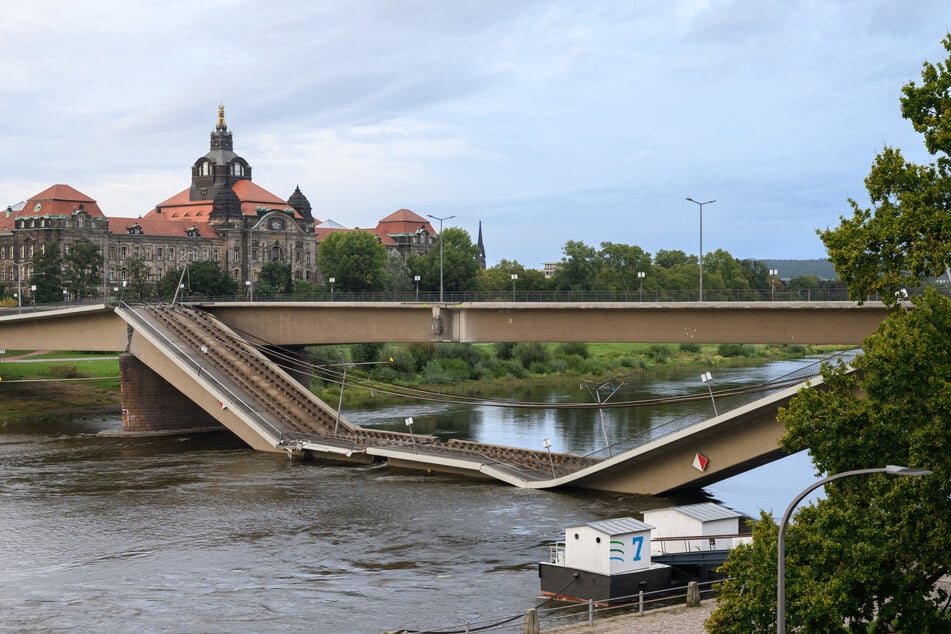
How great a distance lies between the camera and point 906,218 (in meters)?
23.0

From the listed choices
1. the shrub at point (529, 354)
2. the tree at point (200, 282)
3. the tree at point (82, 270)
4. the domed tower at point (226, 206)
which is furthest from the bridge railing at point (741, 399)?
the domed tower at point (226, 206)

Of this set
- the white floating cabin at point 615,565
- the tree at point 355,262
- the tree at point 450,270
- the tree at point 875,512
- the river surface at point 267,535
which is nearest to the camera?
the tree at point 875,512

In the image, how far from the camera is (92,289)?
139875 millimetres

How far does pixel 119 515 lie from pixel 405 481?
40.3 feet

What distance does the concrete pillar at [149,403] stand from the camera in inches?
2687

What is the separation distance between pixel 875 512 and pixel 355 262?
12831 cm

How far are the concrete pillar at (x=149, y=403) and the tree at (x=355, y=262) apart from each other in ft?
247

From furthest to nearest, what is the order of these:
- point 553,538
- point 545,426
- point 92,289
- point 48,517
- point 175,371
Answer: point 92,289, point 545,426, point 175,371, point 48,517, point 553,538

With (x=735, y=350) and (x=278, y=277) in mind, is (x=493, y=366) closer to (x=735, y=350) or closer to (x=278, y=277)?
(x=735, y=350)

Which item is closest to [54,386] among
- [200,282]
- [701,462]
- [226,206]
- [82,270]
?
[200,282]

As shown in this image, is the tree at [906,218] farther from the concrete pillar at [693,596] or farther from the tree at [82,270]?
the tree at [82,270]

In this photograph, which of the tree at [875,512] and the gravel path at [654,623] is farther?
the gravel path at [654,623]

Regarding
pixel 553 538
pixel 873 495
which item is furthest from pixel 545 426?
pixel 873 495

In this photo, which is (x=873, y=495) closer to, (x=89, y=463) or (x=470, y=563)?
(x=470, y=563)
